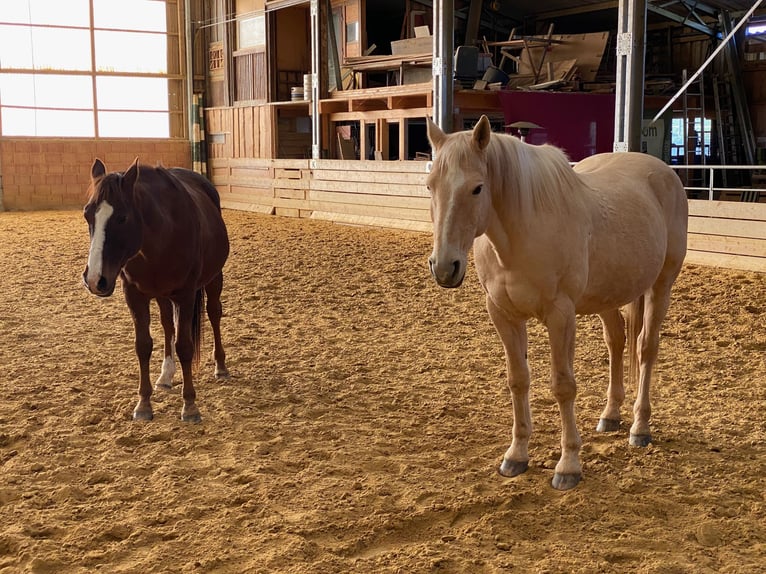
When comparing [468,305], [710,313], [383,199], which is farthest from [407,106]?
[710,313]

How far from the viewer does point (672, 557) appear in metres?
2.33

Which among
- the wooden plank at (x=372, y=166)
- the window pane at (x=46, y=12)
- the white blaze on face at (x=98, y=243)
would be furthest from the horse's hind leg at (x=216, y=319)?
the window pane at (x=46, y=12)

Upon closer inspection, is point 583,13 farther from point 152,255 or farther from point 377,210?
point 152,255

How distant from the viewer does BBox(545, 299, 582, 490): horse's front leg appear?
2.82 metres

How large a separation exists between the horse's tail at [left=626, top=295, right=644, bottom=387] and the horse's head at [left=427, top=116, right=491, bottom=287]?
1.31m

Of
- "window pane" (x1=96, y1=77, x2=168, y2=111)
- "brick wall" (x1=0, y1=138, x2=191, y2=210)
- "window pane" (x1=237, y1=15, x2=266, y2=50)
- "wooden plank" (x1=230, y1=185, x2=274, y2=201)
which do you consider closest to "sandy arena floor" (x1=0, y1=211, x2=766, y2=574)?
"wooden plank" (x1=230, y1=185, x2=274, y2=201)

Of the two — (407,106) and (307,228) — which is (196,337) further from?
(407,106)

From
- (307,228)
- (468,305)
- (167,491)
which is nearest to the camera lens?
(167,491)

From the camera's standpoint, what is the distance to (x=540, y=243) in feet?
9.11

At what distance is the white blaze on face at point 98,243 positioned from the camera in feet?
10.8

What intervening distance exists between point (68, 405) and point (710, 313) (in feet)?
15.6

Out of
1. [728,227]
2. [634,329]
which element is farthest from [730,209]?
[634,329]

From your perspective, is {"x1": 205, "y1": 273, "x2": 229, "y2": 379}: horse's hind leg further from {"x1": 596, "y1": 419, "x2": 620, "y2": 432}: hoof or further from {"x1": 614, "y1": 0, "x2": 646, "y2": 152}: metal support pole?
{"x1": 614, "y1": 0, "x2": 646, "y2": 152}: metal support pole

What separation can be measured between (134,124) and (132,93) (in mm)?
Result: 724
